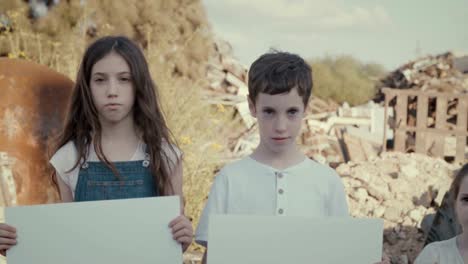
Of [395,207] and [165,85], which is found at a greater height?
[165,85]

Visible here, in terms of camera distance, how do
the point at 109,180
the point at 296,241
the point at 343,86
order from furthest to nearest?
1. the point at 343,86
2. the point at 109,180
3. the point at 296,241

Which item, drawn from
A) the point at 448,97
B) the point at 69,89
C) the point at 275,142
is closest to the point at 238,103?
the point at 448,97

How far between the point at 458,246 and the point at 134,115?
1315 mm

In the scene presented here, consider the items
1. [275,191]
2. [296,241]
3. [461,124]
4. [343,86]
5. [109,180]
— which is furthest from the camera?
[343,86]

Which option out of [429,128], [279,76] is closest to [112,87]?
[279,76]

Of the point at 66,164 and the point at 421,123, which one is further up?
the point at 421,123

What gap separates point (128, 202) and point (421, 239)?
15.3ft

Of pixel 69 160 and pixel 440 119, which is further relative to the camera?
pixel 440 119

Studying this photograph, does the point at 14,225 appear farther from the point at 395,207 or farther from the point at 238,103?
the point at 238,103

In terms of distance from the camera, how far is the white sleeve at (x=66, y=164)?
2.06 m

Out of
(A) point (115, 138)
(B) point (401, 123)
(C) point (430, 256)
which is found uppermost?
(B) point (401, 123)

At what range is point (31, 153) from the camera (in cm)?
301

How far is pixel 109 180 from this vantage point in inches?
81.2

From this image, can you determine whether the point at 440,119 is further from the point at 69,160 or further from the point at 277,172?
the point at 69,160
